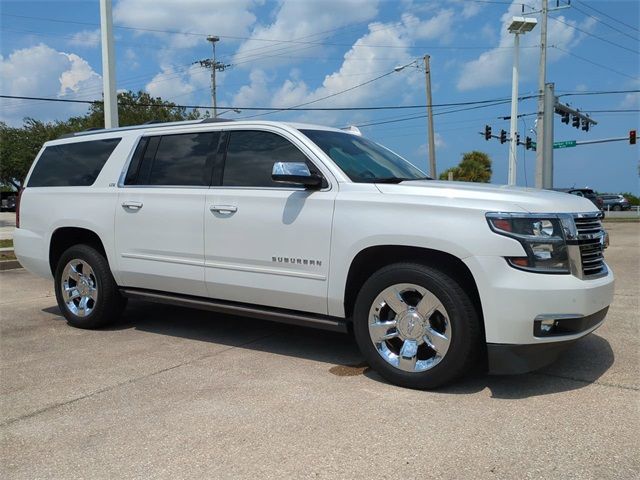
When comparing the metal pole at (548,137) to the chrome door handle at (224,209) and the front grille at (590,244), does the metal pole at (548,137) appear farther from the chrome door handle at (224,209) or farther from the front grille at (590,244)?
the chrome door handle at (224,209)

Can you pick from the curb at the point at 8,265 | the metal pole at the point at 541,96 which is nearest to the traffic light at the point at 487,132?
the metal pole at the point at 541,96

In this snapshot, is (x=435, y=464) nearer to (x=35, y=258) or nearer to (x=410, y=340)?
(x=410, y=340)

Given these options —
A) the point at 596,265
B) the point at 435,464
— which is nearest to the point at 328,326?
the point at 435,464

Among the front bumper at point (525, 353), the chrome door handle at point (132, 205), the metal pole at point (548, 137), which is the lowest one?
the front bumper at point (525, 353)

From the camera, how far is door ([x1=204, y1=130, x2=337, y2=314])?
14.4 feet

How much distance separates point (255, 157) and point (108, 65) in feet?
30.4

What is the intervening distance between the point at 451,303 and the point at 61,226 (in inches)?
164

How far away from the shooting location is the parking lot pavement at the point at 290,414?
297 centimetres

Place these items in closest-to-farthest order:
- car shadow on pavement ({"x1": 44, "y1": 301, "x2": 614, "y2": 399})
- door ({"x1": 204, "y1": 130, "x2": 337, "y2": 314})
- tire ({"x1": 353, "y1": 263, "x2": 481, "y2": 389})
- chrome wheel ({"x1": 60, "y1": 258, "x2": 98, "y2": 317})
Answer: tire ({"x1": 353, "y1": 263, "x2": 481, "y2": 389}) → car shadow on pavement ({"x1": 44, "y1": 301, "x2": 614, "y2": 399}) → door ({"x1": 204, "y1": 130, "x2": 337, "y2": 314}) → chrome wheel ({"x1": 60, "y1": 258, "x2": 98, "y2": 317})

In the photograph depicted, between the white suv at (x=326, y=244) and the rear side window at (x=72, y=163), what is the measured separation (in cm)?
2

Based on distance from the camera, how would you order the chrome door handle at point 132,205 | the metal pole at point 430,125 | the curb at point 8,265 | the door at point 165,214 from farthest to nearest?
the metal pole at point 430,125, the curb at point 8,265, the chrome door handle at point 132,205, the door at point 165,214

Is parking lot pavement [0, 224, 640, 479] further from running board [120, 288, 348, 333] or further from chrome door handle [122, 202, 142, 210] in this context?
chrome door handle [122, 202, 142, 210]

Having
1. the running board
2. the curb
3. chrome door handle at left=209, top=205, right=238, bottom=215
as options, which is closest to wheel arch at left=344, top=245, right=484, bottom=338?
the running board

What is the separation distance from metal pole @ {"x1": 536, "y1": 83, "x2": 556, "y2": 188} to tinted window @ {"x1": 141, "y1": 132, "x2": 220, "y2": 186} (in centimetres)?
2002
